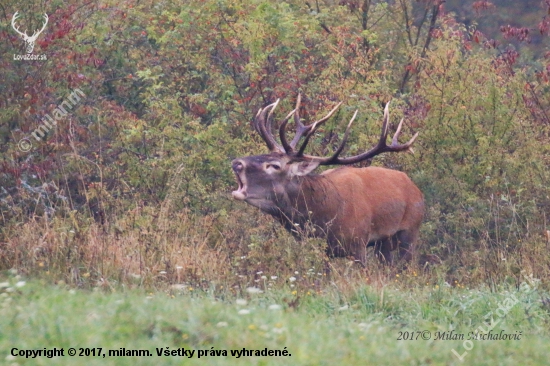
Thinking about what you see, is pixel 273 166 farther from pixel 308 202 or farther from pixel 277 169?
pixel 308 202

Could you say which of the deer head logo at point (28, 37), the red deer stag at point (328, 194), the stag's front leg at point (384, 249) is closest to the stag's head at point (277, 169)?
the red deer stag at point (328, 194)

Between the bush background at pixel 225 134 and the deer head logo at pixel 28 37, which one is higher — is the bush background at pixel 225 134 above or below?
below

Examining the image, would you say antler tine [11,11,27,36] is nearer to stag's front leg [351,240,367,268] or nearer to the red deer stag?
the red deer stag

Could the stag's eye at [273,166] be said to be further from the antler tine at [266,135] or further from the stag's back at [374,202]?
the stag's back at [374,202]

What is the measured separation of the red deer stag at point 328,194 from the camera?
11.0m

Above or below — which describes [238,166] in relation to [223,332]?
below

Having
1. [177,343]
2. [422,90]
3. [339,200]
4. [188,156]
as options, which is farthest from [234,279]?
[422,90]

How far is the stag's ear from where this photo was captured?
37.2 feet

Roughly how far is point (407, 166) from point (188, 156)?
343 cm

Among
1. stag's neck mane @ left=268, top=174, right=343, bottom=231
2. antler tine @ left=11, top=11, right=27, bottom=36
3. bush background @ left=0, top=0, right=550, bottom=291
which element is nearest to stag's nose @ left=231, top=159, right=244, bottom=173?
stag's neck mane @ left=268, top=174, right=343, bottom=231

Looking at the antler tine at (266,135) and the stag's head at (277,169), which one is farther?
the antler tine at (266,135)

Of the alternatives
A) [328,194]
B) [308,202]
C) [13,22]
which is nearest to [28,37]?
[13,22]

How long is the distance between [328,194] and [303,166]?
48 centimetres

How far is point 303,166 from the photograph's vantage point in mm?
11375
